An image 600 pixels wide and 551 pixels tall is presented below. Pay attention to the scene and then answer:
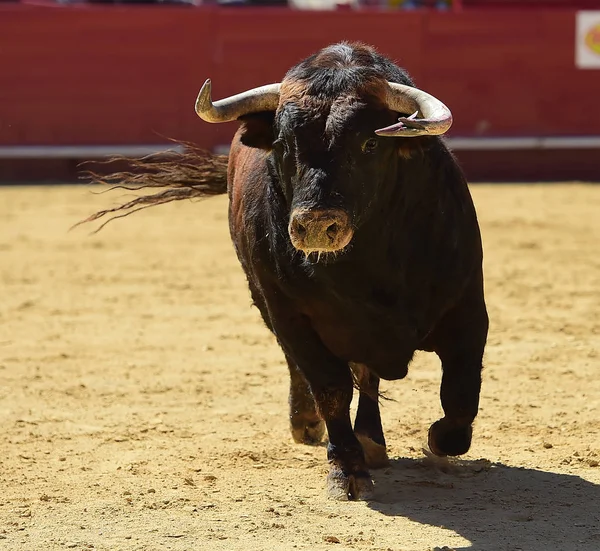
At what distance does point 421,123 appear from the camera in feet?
11.1

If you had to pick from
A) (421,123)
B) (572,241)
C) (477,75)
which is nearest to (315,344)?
(421,123)

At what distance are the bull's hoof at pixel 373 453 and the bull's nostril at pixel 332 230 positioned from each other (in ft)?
3.73

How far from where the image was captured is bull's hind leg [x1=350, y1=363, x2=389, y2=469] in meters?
4.22

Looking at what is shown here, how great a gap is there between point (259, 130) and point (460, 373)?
1.00 meters

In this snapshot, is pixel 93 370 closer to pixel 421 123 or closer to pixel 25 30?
pixel 421 123

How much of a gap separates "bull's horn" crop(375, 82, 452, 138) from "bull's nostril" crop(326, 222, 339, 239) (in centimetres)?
31

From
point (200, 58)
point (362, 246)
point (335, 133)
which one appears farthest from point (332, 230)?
point (200, 58)

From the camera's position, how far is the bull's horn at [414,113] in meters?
3.41

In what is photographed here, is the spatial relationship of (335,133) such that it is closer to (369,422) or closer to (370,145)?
(370,145)

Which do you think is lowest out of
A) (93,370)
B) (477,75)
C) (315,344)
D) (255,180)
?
(93,370)

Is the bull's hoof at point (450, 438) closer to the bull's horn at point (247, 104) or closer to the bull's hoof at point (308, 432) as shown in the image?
the bull's hoof at point (308, 432)

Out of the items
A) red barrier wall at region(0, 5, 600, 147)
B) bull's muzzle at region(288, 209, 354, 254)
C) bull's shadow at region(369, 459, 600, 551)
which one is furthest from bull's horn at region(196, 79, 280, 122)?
red barrier wall at region(0, 5, 600, 147)

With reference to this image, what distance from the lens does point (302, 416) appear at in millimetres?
4590

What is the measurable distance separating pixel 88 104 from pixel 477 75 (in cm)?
411
